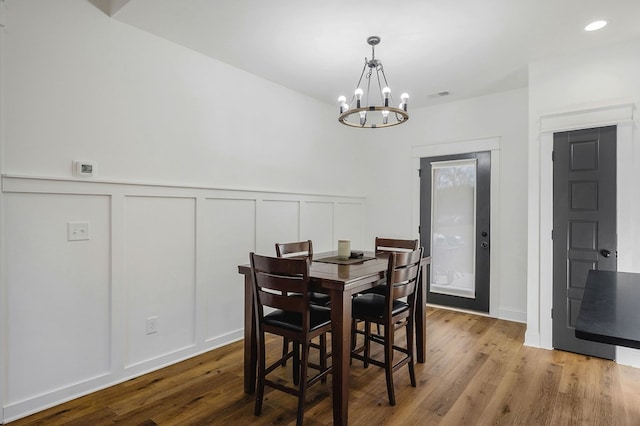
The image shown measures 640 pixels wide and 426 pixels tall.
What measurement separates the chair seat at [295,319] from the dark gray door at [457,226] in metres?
2.72

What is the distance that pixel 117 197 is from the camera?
2.65 m

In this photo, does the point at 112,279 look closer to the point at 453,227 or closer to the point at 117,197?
the point at 117,197

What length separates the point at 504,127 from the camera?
4.20 m

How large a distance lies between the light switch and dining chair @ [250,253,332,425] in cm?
125

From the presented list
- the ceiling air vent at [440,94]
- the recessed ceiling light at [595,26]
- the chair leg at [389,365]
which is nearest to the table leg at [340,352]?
the chair leg at [389,365]

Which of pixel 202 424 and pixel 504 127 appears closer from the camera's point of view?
pixel 202 424

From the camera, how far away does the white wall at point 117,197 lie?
2236 mm

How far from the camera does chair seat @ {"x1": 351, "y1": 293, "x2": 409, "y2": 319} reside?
2502 millimetres

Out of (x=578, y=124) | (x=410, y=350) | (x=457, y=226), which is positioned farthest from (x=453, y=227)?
(x=410, y=350)

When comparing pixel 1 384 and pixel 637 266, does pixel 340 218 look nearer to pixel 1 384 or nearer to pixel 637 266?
pixel 637 266

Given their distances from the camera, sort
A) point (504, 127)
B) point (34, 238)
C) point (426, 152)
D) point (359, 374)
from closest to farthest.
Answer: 1. point (34, 238)
2. point (359, 374)
3. point (504, 127)
4. point (426, 152)

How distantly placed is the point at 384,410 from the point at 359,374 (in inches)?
20.6

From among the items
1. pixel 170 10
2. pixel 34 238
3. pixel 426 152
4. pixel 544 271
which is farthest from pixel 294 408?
pixel 426 152

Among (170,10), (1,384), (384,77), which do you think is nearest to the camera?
(1,384)
